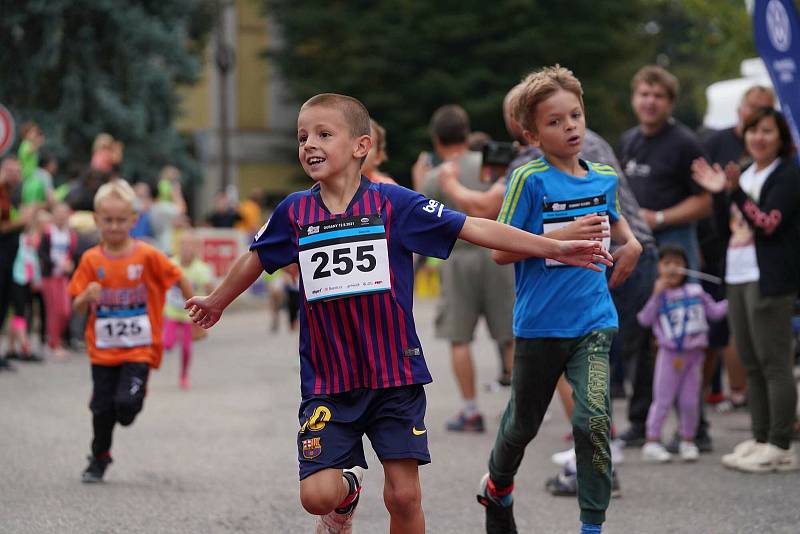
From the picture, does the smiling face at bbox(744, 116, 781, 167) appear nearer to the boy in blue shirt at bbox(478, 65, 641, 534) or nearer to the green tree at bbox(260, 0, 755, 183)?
the boy in blue shirt at bbox(478, 65, 641, 534)

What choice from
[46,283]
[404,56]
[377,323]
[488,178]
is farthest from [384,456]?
[404,56]

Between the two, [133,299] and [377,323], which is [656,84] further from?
[377,323]

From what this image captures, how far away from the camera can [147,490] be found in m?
8.02

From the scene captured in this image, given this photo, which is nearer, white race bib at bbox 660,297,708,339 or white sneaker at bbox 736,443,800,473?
white sneaker at bbox 736,443,800,473

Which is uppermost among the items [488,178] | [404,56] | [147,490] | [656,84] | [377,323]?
[404,56]

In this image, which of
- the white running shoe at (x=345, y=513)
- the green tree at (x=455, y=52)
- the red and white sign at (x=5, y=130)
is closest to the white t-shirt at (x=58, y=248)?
the red and white sign at (x=5, y=130)

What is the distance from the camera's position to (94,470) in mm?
8312

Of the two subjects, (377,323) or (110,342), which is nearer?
(377,323)

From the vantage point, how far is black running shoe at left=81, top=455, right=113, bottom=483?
8.28 metres

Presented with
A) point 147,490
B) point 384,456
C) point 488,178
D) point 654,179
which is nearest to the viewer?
point 384,456

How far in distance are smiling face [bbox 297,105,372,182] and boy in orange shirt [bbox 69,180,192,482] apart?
290 cm

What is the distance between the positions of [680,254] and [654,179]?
1.81ft

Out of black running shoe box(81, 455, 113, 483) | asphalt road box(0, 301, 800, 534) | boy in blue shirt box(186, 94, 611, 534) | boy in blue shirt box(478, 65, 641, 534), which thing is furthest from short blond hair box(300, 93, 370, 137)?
black running shoe box(81, 455, 113, 483)

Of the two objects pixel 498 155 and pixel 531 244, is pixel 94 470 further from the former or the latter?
pixel 531 244
